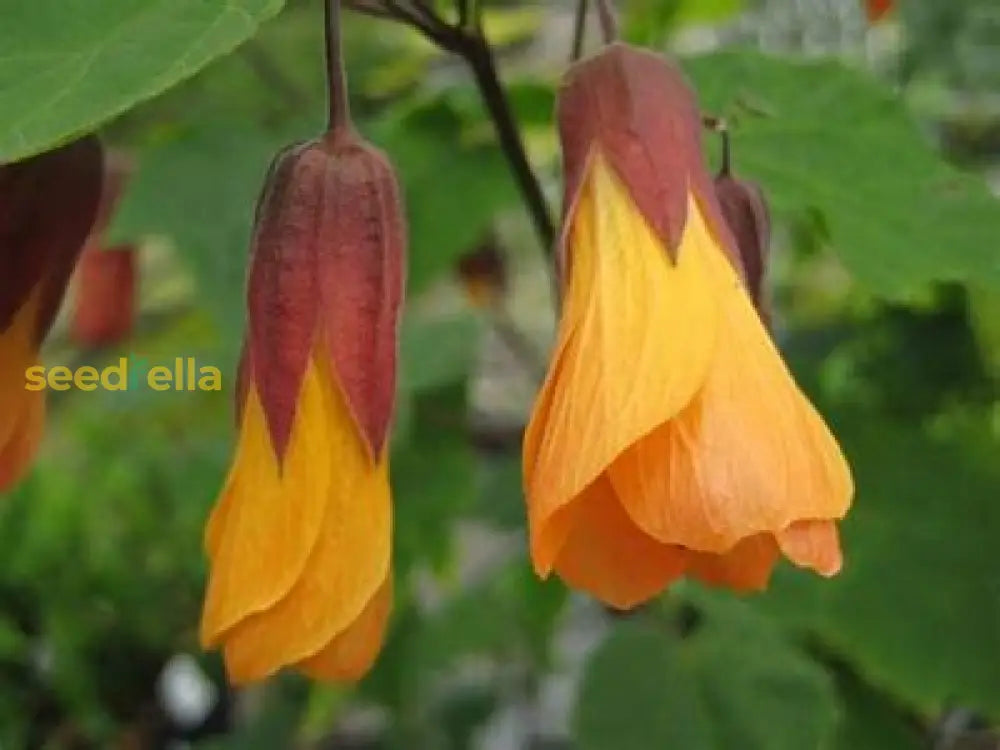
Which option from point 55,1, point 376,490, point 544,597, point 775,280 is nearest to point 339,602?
point 376,490

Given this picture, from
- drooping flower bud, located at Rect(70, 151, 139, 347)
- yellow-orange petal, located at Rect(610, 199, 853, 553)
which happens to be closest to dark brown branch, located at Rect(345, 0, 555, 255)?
yellow-orange petal, located at Rect(610, 199, 853, 553)

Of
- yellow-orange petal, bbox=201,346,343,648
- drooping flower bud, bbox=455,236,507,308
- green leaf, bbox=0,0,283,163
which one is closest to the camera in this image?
green leaf, bbox=0,0,283,163

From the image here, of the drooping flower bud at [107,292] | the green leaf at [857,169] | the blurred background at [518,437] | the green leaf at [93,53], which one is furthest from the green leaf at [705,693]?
the drooping flower bud at [107,292]

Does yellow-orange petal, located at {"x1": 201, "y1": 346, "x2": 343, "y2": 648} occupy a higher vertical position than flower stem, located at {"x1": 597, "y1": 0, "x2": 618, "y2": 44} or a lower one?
lower

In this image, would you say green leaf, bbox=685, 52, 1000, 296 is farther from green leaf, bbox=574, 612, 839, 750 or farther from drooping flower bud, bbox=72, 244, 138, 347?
drooping flower bud, bbox=72, 244, 138, 347

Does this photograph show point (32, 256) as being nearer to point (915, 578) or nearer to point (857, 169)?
point (857, 169)

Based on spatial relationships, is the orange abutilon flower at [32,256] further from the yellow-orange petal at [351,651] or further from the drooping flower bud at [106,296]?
the drooping flower bud at [106,296]

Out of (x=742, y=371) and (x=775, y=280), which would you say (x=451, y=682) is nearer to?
(x=775, y=280)
